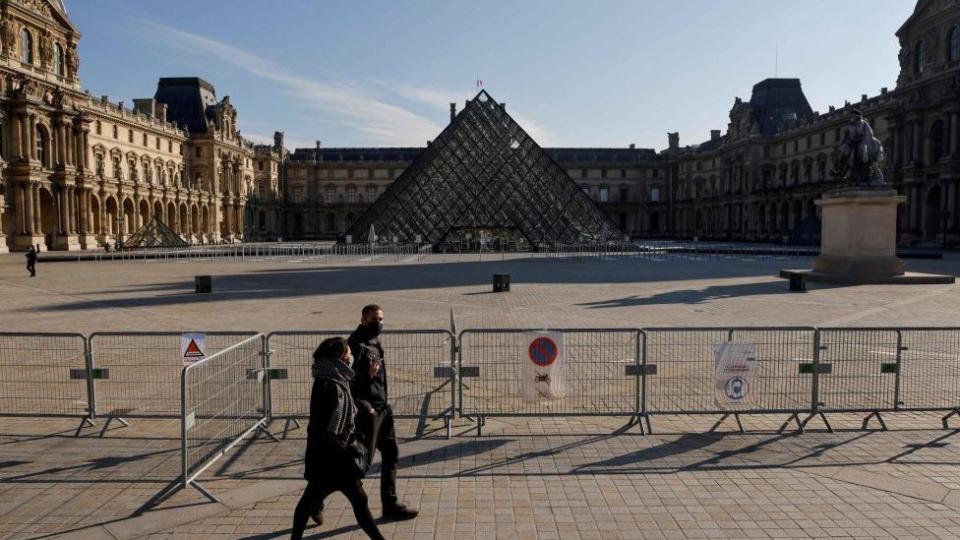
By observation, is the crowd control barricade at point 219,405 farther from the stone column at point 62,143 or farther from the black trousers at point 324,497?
the stone column at point 62,143

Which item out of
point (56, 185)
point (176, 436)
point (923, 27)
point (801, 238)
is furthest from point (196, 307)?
point (923, 27)

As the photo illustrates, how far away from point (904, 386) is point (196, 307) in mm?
12857

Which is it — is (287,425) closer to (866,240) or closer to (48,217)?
(866,240)

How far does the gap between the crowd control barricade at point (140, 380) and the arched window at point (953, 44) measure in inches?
1994

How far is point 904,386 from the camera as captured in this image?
6.90 metres

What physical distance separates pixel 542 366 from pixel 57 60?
52.2m

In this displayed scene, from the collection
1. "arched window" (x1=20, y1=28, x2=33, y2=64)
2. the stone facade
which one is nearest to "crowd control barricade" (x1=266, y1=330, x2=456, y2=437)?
the stone facade

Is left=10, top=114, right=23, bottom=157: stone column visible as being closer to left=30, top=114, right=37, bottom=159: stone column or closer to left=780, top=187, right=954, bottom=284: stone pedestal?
left=30, top=114, right=37, bottom=159: stone column

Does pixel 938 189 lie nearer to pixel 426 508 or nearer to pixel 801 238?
pixel 801 238

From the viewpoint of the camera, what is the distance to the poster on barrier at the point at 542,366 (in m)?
5.69

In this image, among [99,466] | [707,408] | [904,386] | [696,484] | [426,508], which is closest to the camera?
[426,508]

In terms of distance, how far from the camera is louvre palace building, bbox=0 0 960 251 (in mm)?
41188

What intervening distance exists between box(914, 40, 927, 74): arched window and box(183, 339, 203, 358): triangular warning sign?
2109 inches

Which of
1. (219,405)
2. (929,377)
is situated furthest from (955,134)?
(219,405)
